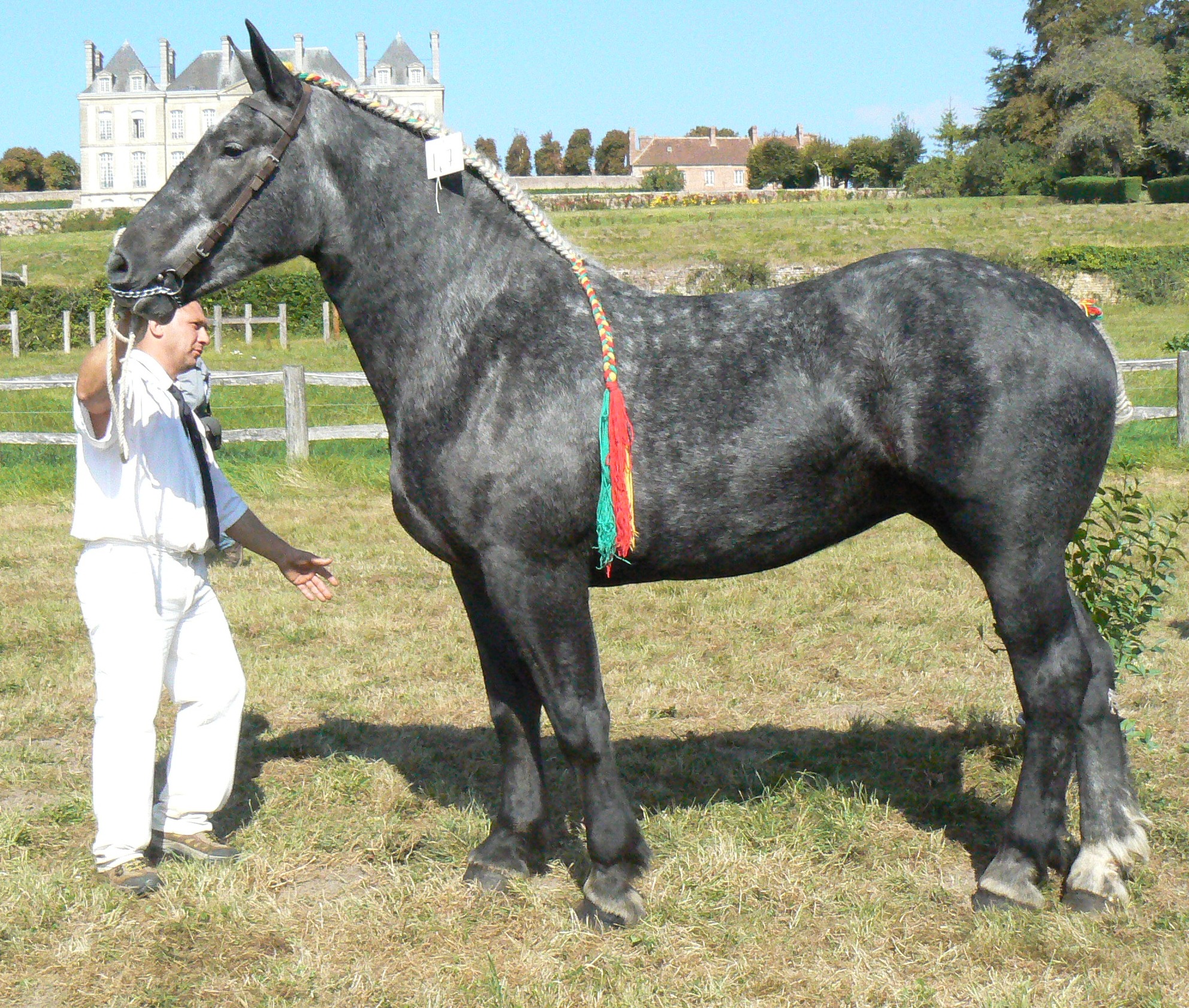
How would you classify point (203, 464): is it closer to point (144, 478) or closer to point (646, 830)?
point (144, 478)

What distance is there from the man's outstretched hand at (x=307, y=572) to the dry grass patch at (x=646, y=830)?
2.94ft

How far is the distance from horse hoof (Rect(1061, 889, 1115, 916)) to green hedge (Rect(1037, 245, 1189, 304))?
3316 centimetres

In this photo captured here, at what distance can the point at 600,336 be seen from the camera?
3385 millimetres

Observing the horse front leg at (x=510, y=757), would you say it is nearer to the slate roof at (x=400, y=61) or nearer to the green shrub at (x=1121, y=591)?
the green shrub at (x=1121, y=591)

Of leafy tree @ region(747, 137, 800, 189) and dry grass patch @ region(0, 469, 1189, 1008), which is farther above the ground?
leafy tree @ region(747, 137, 800, 189)

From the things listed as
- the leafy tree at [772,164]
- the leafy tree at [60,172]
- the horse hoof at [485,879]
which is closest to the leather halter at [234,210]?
the horse hoof at [485,879]

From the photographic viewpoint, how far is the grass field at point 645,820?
3.23m

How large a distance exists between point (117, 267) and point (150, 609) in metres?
1.17

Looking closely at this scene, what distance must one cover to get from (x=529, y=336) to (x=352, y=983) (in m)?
1.98

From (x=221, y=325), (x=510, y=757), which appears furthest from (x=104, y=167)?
(x=510, y=757)

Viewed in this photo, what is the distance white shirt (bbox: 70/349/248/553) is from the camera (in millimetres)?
3709

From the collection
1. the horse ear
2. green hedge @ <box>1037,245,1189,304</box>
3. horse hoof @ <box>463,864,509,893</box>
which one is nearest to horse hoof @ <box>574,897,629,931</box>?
horse hoof @ <box>463,864,509,893</box>

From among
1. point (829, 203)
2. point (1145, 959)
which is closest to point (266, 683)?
point (1145, 959)

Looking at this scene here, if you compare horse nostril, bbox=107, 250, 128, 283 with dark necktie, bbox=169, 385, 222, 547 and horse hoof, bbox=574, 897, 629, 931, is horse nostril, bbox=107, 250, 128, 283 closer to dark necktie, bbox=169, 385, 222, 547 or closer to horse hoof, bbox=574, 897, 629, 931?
dark necktie, bbox=169, 385, 222, 547
